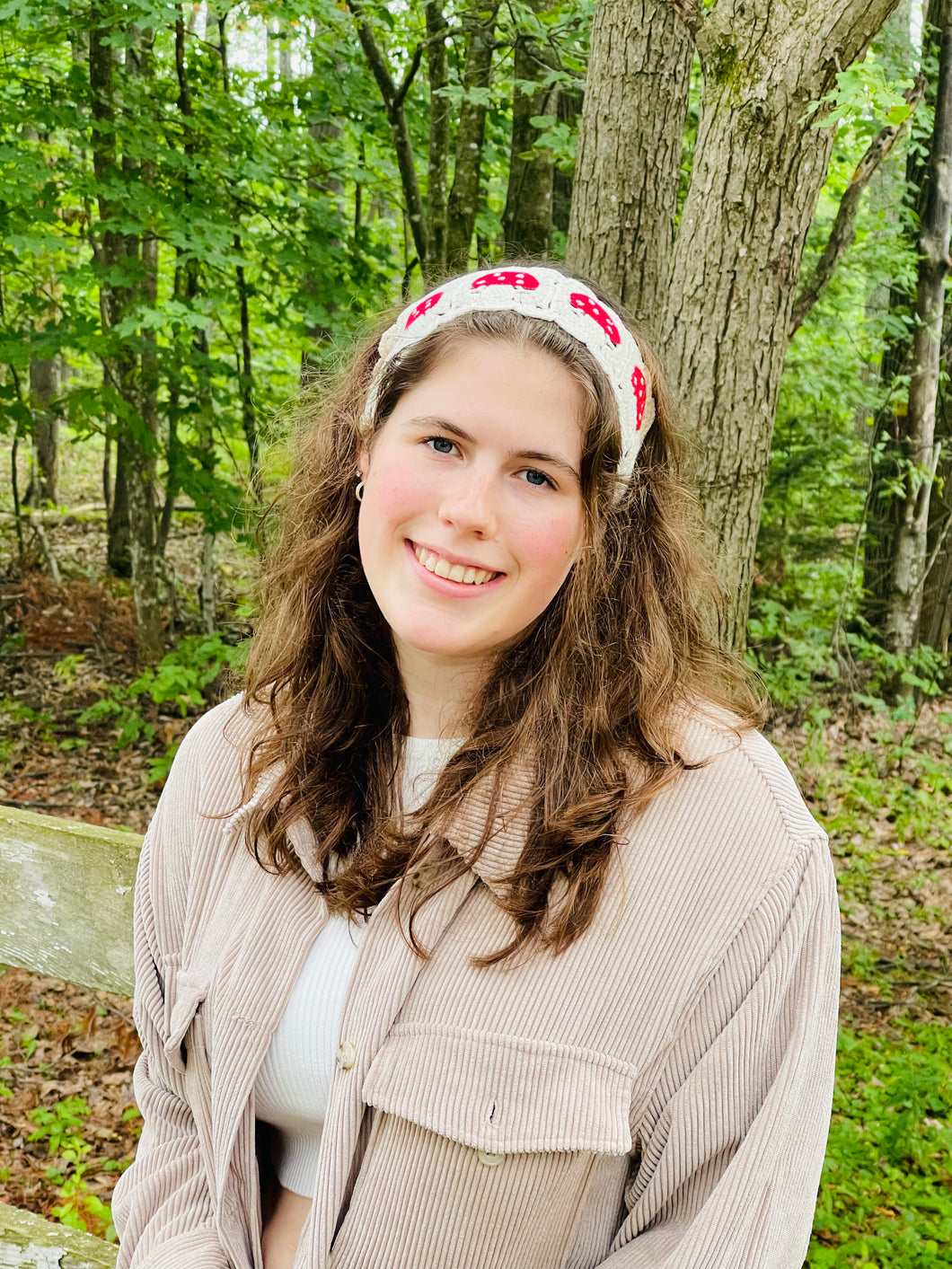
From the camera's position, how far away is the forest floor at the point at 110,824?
3.85 meters

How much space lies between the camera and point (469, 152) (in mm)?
5438

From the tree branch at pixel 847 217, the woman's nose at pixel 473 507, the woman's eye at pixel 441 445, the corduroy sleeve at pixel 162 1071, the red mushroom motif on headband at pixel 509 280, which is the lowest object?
the corduroy sleeve at pixel 162 1071

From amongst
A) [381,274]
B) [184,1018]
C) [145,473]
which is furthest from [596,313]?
[145,473]

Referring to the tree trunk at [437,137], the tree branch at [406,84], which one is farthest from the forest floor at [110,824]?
the tree branch at [406,84]

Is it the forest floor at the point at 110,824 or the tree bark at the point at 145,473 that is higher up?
the tree bark at the point at 145,473

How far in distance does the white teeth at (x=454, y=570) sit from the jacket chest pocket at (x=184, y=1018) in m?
0.84

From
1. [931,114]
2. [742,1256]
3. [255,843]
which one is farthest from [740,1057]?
[931,114]

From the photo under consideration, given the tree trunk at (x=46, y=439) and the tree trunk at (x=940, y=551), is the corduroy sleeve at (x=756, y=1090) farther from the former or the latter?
the tree trunk at (x=46, y=439)

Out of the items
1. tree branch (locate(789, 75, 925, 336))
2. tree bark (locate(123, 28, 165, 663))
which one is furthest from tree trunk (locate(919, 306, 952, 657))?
tree bark (locate(123, 28, 165, 663))

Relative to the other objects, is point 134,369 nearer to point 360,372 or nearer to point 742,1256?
point 360,372

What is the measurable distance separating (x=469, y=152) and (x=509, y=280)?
425 centimetres

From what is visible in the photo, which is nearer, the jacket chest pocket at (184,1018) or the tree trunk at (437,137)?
the jacket chest pocket at (184,1018)

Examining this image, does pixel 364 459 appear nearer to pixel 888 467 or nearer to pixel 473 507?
pixel 473 507

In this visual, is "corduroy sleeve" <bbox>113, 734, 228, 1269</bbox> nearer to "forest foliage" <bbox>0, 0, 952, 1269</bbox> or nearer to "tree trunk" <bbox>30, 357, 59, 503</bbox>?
"forest foliage" <bbox>0, 0, 952, 1269</bbox>
